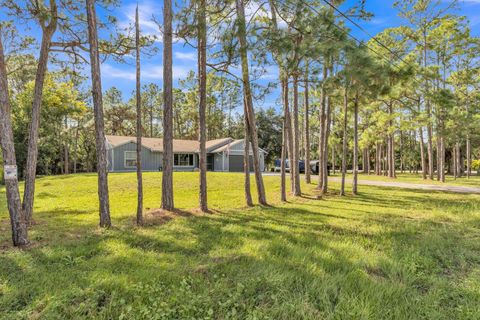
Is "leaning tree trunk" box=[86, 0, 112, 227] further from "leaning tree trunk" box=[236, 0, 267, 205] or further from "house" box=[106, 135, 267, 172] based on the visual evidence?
"house" box=[106, 135, 267, 172]

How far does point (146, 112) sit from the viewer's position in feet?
116

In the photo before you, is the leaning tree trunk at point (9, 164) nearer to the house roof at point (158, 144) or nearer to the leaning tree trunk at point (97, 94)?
the leaning tree trunk at point (97, 94)

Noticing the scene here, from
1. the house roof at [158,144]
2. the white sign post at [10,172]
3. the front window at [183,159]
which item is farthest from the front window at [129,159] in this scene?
the white sign post at [10,172]

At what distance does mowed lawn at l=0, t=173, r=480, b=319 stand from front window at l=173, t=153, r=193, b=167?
17190 mm

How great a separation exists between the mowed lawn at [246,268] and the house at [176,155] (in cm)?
1574

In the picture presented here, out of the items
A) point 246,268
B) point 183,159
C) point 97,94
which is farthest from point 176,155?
point 246,268

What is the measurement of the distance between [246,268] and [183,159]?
21937mm

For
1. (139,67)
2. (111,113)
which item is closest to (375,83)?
(139,67)

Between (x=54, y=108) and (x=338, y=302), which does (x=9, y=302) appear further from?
(x=54, y=108)

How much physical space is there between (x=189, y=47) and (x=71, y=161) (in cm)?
2838

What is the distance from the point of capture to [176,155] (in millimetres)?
24344

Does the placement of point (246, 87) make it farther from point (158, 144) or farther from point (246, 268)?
point (158, 144)

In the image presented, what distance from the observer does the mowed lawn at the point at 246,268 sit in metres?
2.72

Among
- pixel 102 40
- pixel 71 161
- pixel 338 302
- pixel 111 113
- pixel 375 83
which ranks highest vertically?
pixel 111 113
